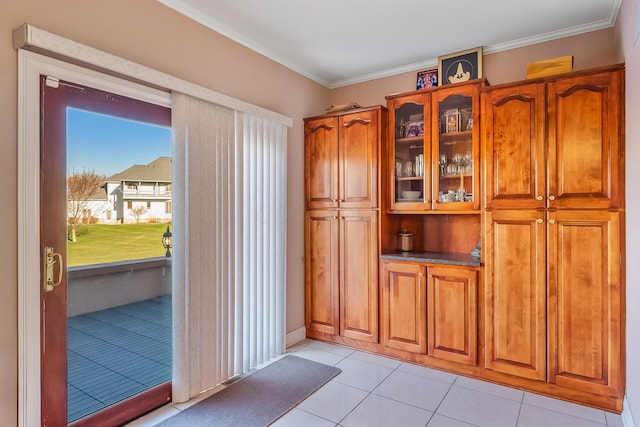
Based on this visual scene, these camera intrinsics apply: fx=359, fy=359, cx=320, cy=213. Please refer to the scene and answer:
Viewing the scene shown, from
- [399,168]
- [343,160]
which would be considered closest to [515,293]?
[399,168]

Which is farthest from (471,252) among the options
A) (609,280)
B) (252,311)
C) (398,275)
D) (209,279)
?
(209,279)

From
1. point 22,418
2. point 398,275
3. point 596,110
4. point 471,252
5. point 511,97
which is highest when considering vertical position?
point 511,97

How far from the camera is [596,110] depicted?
243 cm

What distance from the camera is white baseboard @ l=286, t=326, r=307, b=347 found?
11.6 ft

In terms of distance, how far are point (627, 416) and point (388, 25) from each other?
3.07m

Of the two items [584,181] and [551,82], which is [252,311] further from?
[551,82]

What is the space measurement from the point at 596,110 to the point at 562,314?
1.42 m

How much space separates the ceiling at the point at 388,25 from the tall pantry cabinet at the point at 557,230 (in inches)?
20.3

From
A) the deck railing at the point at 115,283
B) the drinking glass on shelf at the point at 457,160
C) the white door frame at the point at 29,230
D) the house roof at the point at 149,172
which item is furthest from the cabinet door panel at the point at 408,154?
the white door frame at the point at 29,230

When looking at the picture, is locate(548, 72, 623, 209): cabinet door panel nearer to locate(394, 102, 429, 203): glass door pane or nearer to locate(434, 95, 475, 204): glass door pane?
locate(434, 95, 475, 204): glass door pane

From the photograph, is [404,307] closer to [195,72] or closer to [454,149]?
[454,149]

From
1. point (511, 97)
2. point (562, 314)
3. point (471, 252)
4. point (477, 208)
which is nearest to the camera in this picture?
point (562, 314)

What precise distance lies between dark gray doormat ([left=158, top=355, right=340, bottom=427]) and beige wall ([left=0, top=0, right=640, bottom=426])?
655 millimetres

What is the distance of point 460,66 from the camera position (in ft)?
10.6
